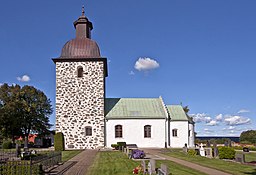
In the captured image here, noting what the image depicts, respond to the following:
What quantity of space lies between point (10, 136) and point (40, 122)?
4.68 metres

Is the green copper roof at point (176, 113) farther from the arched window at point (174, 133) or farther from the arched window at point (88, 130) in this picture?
the arched window at point (88, 130)

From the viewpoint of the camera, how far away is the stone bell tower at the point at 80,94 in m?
37.2

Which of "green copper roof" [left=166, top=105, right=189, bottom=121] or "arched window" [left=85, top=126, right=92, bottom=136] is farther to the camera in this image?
"green copper roof" [left=166, top=105, right=189, bottom=121]

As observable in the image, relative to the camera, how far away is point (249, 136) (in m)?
49.0

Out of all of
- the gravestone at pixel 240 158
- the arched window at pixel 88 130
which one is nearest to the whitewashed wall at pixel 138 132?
the arched window at pixel 88 130

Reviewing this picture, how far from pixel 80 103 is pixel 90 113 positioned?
5.36 ft

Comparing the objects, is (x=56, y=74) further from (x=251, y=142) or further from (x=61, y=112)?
(x=251, y=142)

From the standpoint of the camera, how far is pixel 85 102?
37594mm

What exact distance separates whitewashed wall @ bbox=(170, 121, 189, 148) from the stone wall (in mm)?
9165

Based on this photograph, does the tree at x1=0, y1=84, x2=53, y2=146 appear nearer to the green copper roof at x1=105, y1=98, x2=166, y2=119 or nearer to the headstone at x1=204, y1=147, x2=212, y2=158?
the green copper roof at x1=105, y1=98, x2=166, y2=119

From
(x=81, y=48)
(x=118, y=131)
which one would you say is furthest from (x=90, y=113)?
(x=81, y=48)

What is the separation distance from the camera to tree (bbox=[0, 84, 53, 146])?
147 feet

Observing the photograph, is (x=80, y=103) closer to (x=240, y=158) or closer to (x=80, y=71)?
(x=80, y=71)

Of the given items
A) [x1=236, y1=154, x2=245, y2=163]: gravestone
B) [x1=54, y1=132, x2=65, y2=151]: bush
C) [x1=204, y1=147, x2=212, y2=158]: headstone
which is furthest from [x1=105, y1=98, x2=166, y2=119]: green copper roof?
[x1=236, y1=154, x2=245, y2=163]: gravestone
